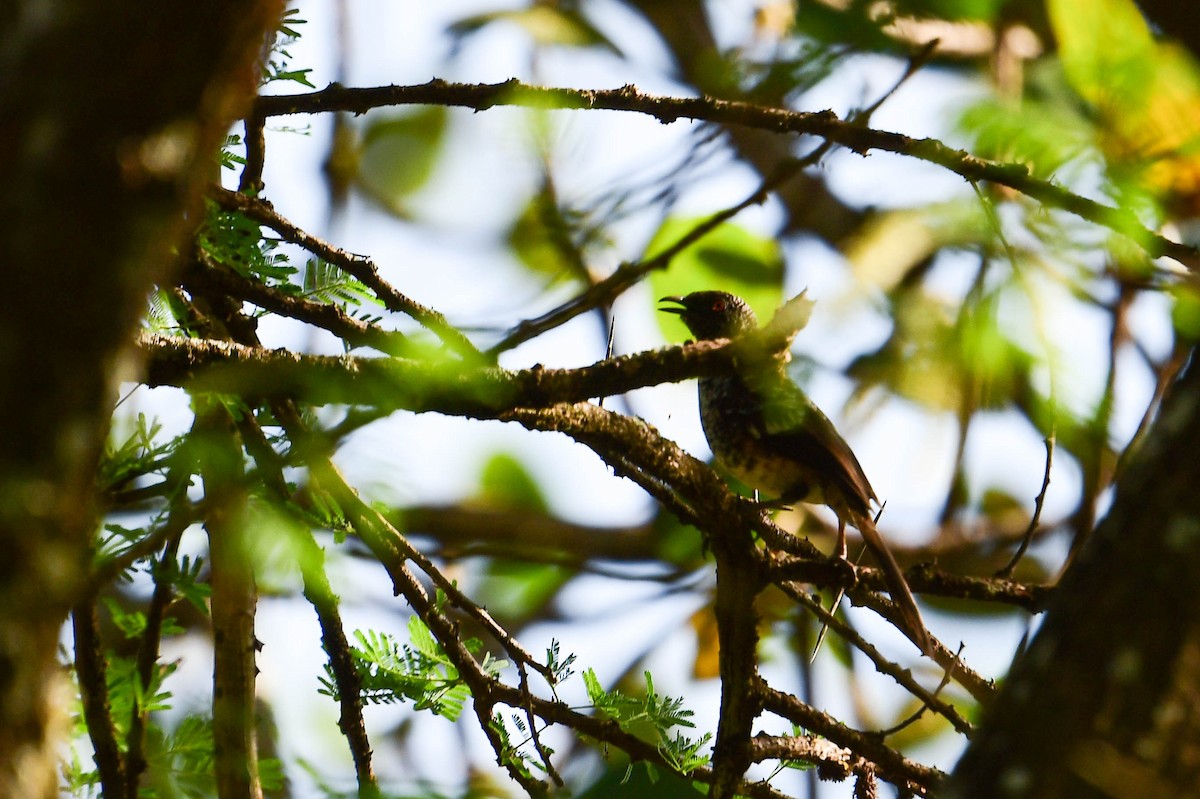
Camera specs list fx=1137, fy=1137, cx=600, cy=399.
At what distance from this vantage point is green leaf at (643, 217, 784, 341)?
4.46 m

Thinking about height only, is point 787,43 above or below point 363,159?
below

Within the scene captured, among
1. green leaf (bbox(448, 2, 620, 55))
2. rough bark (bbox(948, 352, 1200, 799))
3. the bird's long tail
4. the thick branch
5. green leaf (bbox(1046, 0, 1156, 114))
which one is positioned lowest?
rough bark (bbox(948, 352, 1200, 799))

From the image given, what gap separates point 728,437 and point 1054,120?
3021mm

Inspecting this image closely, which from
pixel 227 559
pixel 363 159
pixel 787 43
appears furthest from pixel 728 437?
pixel 787 43

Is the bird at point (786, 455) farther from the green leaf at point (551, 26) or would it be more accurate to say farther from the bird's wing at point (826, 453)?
the green leaf at point (551, 26)

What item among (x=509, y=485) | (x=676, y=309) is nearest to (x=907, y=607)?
(x=676, y=309)

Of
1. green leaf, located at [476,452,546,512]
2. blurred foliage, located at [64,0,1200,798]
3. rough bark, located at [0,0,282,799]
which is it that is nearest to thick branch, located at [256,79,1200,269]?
blurred foliage, located at [64,0,1200,798]

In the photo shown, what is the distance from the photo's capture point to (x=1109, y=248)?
7.27 ft

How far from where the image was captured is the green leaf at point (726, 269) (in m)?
4.46

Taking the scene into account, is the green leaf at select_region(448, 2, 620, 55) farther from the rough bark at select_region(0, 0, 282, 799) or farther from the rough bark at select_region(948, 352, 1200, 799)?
the rough bark at select_region(0, 0, 282, 799)

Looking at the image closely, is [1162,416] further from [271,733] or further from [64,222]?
[271,733]

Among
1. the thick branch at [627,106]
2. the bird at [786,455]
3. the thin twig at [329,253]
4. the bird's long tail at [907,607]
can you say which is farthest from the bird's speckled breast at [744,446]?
the thin twig at [329,253]

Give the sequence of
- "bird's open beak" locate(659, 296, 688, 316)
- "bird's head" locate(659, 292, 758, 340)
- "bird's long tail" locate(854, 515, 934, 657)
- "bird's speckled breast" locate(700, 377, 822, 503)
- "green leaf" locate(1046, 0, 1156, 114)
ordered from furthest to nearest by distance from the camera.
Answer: "bird's head" locate(659, 292, 758, 340), "bird's open beak" locate(659, 296, 688, 316), "bird's speckled breast" locate(700, 377, 822, 503), "bird's long tail" locate(854, 515, 934, 657), "green leaf" locate(1046, 0, 1156, 114)

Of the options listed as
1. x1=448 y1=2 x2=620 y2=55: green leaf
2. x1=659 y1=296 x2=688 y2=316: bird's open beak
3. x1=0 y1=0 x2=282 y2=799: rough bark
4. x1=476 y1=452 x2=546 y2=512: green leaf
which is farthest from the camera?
x1=476 y1=452 x2=546 y2=512: green leaf
